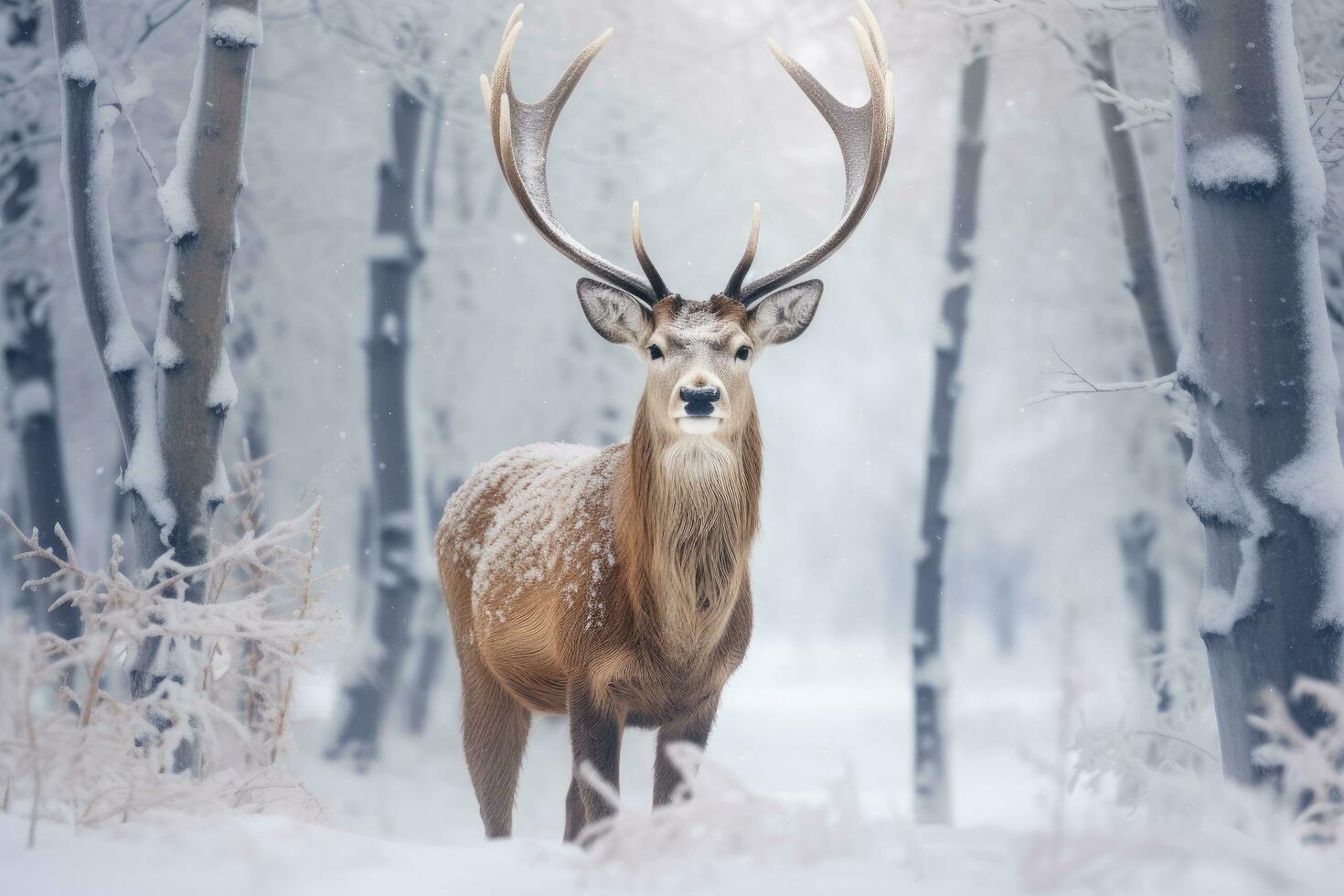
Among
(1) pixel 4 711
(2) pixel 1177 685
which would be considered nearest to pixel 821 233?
(2) pixel 1177 685

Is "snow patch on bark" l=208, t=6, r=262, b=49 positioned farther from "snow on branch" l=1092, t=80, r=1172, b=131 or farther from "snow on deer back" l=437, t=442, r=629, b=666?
"snow on branch" l=1092, t=80, r=1172, b=131

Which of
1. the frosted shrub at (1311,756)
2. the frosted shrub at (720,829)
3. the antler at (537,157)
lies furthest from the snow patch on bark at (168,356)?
the frosted shrub at (1311,756)

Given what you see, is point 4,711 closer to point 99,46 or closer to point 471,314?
point 99,46

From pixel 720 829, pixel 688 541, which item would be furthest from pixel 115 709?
pixel 688 541

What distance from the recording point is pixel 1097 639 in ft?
59.6

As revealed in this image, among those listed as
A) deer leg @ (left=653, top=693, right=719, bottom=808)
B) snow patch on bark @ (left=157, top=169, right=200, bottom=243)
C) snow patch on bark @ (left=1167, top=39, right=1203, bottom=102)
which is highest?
snow patch on bark @ (left=1167, top=39, right=1203, bottom=102)

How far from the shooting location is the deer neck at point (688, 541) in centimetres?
389

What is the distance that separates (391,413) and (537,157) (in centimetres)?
539

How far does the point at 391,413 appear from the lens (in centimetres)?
963

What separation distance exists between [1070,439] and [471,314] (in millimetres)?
6923

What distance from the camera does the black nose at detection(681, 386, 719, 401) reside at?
3656mm

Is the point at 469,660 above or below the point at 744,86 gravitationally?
below

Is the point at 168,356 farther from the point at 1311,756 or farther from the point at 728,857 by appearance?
the point at 1311,756

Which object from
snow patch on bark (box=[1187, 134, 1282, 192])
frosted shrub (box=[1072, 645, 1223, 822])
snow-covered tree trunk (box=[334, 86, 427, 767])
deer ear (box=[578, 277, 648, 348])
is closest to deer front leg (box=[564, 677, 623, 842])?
deer ear (box=[578, 277, 648, 348])
